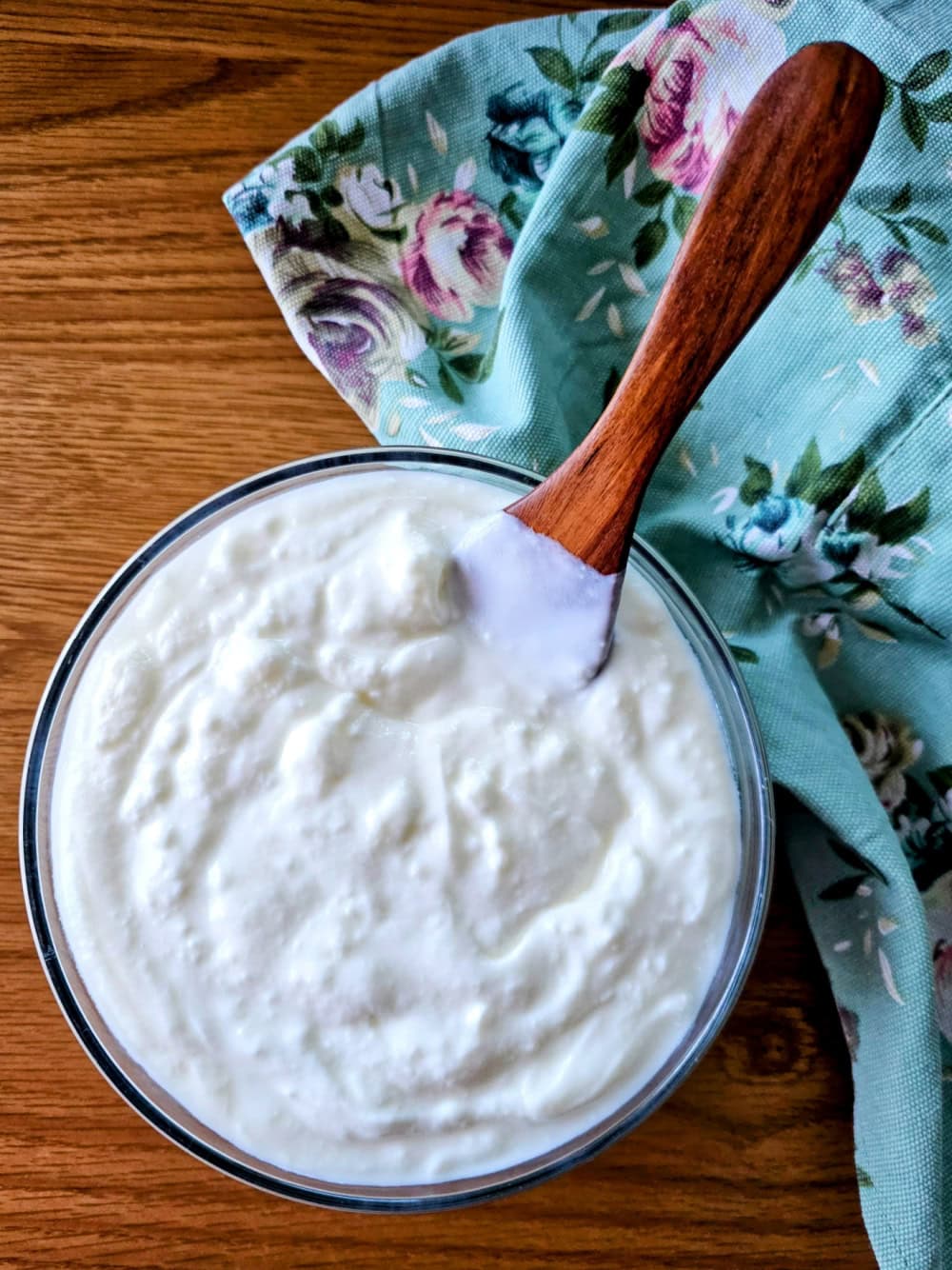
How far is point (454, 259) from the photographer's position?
85 centimetres

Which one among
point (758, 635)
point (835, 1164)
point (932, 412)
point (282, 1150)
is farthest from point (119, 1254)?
point (932, 412)

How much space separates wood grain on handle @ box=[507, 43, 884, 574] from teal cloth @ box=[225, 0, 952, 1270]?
0.14 meters

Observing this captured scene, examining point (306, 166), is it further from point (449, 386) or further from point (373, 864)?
point (373, 864)

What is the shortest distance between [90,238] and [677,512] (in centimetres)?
46

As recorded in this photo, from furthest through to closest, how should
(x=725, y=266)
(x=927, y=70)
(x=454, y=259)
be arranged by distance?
(x=454, y=259), (x=927, y=70), (x=725, y=266)

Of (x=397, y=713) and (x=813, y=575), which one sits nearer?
(x=397, y=713)

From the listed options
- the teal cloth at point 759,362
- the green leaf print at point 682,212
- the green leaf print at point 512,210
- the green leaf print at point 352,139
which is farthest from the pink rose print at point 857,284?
the green leaf print at point 352,139

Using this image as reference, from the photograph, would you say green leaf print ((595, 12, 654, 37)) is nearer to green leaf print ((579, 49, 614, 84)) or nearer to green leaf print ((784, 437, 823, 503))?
green leaf print ((579, 49, 614, 84))

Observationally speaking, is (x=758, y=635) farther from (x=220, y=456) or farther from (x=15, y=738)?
(x=15, y=738)

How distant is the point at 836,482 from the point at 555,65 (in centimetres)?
37

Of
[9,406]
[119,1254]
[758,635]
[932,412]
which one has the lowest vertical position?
[119,1254]

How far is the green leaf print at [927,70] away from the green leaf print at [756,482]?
0.84 ft

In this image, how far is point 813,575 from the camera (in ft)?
2.68

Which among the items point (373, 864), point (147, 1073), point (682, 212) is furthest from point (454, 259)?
point (147, 1073)
